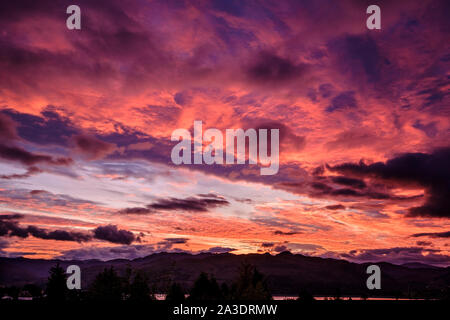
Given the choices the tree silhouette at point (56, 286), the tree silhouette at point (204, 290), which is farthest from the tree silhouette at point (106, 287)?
the tree silhouette at point (56, 286)

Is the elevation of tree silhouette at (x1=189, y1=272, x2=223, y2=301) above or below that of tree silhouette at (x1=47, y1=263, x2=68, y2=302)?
below

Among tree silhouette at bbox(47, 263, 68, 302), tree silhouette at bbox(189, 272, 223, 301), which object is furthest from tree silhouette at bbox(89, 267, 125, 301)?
tree silhouette at bbox(47, 263, 68, 302)
